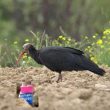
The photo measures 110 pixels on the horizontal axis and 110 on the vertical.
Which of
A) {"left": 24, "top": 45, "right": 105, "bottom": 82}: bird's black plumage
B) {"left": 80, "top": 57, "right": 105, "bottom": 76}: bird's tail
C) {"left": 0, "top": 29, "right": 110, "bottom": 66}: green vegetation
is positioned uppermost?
{"left": 0, "top": 29, "right": 110, "bottom": 66}: green vegetation

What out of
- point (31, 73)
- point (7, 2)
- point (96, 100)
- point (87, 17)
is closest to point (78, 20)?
point (87, 17)

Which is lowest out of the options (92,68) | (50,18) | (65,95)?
(65,95)

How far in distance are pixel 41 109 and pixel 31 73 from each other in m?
4.04

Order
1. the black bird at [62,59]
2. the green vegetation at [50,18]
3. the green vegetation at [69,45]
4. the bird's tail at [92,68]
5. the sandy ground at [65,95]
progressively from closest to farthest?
the sandy ground at [65,95], the bird's tail at [92,68], the black bird at [62,59], the green vegetation at [69,45], the green vegetation at [50,18]

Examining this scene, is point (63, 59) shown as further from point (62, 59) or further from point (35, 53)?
point (35, 53)

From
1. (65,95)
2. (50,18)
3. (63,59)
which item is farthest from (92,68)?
(50,18)

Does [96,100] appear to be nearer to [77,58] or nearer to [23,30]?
[77,58]

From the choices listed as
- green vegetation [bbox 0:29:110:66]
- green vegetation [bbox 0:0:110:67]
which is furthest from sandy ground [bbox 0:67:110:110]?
green vegetation [bbox 0:0:110:67]

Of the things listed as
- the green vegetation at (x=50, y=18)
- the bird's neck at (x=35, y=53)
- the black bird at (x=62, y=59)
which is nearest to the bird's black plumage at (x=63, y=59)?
the black bird at (x=62, y=59)

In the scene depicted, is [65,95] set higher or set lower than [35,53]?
lower

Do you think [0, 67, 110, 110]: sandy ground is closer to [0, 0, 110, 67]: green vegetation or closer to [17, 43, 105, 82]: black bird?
[17, 43, 105, 82]: black bird

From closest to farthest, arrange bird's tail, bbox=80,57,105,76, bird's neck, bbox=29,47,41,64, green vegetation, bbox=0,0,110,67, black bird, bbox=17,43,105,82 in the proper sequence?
bird's tail, bbox=80,57,105,76
black bird, bbox=17,43,105,82
bird's neck, bbox=29,47,41,64
green vegetation, bbox=0,0,110,67

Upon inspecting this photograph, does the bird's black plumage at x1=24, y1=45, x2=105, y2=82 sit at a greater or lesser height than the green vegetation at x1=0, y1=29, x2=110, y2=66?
lesser

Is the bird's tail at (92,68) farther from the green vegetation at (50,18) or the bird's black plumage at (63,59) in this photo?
the green vegetation at (50,18)
